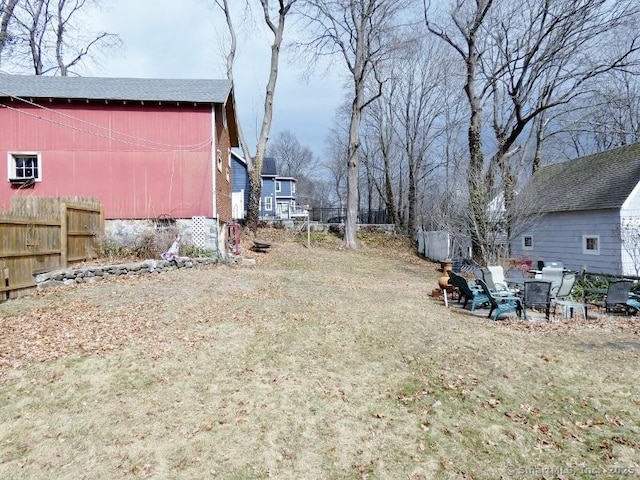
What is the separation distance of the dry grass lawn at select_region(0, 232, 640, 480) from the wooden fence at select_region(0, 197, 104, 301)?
0.89 metres

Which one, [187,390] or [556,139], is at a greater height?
[556,139]

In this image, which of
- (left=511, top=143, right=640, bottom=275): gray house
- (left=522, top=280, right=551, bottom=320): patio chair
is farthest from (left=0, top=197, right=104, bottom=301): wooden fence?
(left=511, top=143, right=640, bottom=275): gray house

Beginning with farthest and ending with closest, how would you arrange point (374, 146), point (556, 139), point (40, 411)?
point (374, 146) → point (556, 139) → point (40, 411)

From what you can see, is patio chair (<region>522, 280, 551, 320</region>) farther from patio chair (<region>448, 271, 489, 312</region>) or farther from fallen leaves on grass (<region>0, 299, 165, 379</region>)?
fallen leaves on grass (<region>0, 299, 165, 379</region>)

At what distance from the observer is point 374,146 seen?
3669 cm

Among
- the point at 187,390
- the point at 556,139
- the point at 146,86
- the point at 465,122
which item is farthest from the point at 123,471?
the point at 556,139

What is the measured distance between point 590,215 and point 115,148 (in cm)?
1748

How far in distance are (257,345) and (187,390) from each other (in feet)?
4.96

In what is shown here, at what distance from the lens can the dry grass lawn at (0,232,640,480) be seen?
3.33 meters

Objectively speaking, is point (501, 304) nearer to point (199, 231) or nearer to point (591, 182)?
point (199, 231)

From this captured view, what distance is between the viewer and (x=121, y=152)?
13703 millimetres

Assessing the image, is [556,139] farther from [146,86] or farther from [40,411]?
[40,411]

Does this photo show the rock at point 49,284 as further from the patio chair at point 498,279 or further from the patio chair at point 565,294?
the patio chair at point 565,294

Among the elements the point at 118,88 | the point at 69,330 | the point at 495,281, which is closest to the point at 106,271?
the point at 69,330
